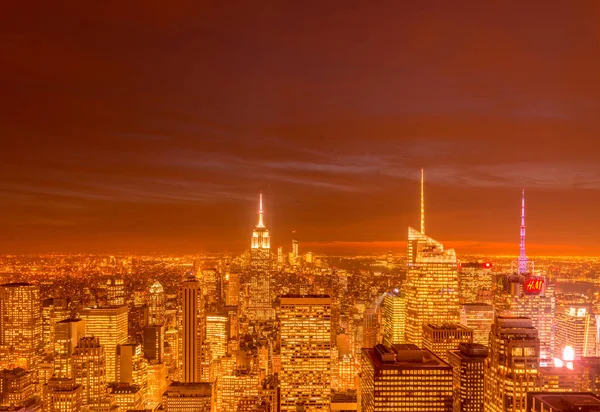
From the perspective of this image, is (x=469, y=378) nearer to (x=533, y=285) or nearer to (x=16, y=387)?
(x=533, y=285)

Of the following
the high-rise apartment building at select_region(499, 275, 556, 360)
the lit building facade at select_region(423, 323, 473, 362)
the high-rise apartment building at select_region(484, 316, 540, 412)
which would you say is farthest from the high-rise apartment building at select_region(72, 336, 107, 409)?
the high-rise apartment building at select_region(499, 275, 556, 360)

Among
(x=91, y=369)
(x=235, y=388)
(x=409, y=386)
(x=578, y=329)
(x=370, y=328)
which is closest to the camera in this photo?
(x=409, y=386)

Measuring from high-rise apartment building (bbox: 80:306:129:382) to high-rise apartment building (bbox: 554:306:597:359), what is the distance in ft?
50.6

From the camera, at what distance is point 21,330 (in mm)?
23484

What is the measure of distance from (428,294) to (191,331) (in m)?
10.2

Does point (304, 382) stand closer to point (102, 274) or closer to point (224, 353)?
point (224, 353)

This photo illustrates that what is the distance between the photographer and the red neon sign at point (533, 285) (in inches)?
726

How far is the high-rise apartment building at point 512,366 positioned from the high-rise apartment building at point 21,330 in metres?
14.5

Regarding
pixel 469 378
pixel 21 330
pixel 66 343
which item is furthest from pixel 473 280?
pixel 21 330

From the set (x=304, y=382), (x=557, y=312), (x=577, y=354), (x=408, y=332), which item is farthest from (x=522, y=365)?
(x=408, y=332)

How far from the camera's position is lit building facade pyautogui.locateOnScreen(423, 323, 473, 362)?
22.6 meters

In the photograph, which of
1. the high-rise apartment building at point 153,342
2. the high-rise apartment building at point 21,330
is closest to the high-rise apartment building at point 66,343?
the high-rise apartment building at point 21,330

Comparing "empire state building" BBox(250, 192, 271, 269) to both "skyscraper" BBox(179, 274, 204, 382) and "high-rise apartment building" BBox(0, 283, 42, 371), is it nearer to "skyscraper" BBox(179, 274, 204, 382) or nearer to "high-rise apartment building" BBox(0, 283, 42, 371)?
"skyscraper" BBox(179, 274, 204, 382)

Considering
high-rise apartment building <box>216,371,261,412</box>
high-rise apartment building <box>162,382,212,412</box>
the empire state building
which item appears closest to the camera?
the empire state building
